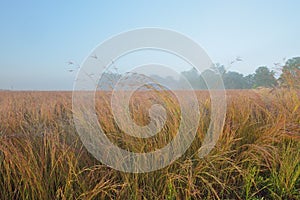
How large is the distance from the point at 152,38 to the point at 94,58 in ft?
2.10

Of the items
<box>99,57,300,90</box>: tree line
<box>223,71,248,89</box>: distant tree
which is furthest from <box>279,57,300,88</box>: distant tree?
<box>223,71,248,89</box>: distant tree

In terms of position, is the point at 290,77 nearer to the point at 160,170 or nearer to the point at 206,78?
the point at 206,78

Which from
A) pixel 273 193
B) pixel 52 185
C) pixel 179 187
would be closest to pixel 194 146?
pixel 179 187

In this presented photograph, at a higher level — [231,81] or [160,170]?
[231,81]

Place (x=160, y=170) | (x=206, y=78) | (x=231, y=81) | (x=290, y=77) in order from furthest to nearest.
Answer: (x=231, y=81) → (x=290, y=77) → (x=206, y=78) → (x=160, y=170)

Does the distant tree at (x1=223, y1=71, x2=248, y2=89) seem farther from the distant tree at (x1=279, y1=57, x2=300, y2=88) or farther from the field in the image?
the field

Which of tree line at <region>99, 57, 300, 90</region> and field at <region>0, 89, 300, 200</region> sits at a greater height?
tree line at <region>99, 57, 300, 90</region>

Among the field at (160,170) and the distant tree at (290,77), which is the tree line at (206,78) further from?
the field at (160,170)

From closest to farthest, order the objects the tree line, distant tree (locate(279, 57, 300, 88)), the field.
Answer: the field, the tree line, distant tree (locate(279, 57, 300, 88))

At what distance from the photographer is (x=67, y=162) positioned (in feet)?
4.83

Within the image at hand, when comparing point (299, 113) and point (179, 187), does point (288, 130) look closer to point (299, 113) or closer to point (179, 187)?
point (299, 113)

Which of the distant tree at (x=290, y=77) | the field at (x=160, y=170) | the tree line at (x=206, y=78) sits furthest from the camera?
the distant tree at (x=290, y=77)

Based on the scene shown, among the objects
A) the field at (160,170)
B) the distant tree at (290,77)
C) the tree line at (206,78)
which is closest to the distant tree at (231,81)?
the tree line at (206,78)

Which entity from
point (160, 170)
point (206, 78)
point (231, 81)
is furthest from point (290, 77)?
point (160, 170)
